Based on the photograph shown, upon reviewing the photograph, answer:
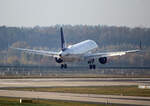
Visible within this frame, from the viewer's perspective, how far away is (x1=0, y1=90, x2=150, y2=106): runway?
188 feet

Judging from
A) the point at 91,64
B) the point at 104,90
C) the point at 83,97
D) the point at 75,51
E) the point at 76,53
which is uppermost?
the point at 75,51

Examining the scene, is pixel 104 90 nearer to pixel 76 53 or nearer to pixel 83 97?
pixel 83 97

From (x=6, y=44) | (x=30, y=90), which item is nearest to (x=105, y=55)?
(x=30, y=90)

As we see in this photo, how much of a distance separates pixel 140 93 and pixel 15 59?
101 meters

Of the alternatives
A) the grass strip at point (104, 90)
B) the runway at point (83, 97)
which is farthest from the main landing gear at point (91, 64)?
the runway at point (83, 97)

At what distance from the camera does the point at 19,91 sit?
225ft

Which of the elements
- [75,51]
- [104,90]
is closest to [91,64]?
[75,51]

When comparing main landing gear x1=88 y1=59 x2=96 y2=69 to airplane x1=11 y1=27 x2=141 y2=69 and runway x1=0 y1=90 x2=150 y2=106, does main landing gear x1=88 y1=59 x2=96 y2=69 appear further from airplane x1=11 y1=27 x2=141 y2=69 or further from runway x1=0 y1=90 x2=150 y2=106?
runway x1=0 y1=90 x2=150 y2=106

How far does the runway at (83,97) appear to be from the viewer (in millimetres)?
57250

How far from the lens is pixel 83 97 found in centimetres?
6156

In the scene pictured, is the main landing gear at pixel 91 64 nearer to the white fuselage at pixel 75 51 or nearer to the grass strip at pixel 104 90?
the white fuselage at pixel 75 51

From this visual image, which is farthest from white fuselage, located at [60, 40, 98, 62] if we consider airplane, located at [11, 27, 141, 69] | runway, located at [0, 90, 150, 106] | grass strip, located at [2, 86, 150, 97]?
runway, located at [0, 90, 150, 106]

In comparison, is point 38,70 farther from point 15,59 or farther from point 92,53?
point 15,59

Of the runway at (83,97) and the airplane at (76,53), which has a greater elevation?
the airplane at (76,53)
